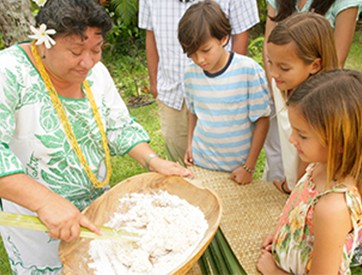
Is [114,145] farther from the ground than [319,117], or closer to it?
closer to it

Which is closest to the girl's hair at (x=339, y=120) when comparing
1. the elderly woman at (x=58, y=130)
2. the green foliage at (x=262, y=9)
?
the elderly woman at (x=58, y=130)

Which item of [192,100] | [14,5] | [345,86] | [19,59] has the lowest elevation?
[192,100]

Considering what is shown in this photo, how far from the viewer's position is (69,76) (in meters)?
1.45

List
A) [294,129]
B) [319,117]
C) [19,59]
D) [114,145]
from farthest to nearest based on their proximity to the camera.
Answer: [114,145] < [19,59] < [294,129] < [319,117]

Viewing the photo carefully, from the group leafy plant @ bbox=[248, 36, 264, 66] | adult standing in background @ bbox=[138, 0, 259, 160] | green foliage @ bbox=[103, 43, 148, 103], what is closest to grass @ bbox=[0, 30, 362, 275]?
green foliage @ bbox=[103, 43, 148, 103]

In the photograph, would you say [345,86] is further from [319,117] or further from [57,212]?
[57,212]

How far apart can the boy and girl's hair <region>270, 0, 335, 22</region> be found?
29cm

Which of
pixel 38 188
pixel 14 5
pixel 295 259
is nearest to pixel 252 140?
pixel 295 259

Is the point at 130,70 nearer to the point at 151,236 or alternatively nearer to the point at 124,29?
the point at 124,29

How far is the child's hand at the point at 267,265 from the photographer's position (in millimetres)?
1415

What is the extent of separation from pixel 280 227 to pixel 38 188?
34.1 inches

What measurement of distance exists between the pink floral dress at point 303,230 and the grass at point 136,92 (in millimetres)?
1888

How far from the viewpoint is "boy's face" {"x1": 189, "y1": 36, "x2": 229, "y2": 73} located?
6.38ft

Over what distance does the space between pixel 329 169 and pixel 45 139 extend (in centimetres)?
100
